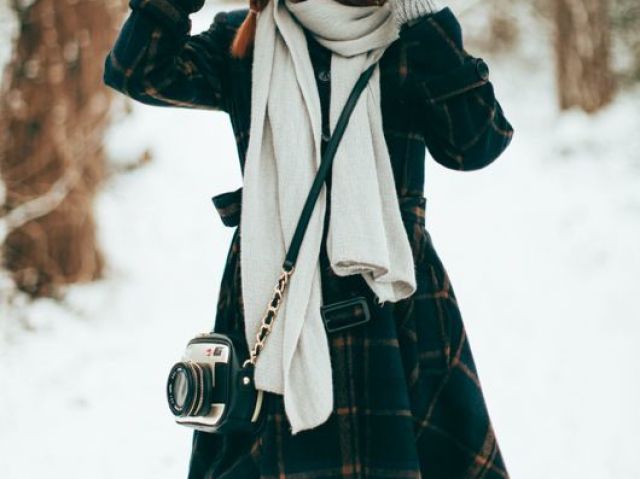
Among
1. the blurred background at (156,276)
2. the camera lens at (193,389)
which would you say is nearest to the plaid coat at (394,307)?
the camera lens at (193,389)

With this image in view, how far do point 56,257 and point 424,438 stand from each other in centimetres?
338

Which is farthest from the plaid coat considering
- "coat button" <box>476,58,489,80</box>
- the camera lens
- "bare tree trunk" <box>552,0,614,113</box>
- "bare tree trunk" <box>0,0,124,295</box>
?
"bare tree trunk" <box>552,0,614,113</box>

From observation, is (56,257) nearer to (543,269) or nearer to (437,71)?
(543,269)

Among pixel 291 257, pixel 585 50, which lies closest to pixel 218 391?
pixel 291 257

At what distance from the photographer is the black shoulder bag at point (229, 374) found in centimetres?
135

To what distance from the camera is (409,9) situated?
1460 millimetres

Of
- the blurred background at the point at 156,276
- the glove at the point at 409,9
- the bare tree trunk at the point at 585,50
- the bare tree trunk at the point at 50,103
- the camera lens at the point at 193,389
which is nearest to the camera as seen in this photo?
the camera lens at the point at 193,389

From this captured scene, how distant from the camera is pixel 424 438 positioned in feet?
4.73

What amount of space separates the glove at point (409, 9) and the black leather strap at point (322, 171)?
0.12m

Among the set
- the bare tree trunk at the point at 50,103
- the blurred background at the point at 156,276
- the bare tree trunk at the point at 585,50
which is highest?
the bare tree trunk at the point at 585,50

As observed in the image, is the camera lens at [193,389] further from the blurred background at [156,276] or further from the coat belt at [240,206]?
the blurred background at [156,276]

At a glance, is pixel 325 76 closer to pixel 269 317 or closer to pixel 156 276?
pixel 269 317

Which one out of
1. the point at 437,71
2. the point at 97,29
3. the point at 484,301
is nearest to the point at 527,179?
the point at 484,301

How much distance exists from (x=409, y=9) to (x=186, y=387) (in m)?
0.75
